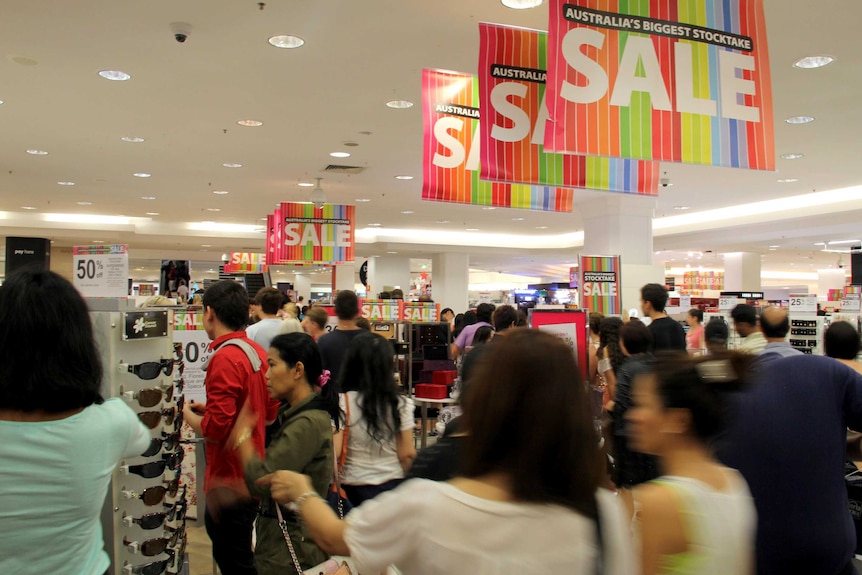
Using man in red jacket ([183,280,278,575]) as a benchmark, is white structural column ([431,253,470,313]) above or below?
above

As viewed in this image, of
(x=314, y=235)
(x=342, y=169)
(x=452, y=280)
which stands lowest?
(x=452, y=280)

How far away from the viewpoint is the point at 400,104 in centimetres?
682

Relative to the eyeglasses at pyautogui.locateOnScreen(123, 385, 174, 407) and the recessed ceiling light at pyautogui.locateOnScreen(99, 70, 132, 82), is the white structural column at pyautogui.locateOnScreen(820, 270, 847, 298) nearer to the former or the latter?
the recessed ceiling light at pyautogui.locateOnScreen(99, 70, 132, 82)

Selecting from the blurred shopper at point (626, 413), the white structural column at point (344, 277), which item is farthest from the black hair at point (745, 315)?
the white structural column at point (344, 277)

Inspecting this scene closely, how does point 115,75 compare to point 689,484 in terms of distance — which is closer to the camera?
point 689,484

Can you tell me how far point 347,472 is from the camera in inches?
122

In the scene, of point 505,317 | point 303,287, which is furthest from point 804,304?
point 303,287

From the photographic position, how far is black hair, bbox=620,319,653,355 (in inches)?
159

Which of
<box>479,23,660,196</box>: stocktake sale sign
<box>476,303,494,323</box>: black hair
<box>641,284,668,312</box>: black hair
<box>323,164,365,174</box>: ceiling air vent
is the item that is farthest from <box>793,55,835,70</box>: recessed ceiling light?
<box>323,164,365,174</box>: ceiling air vent

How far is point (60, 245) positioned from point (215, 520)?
1889cm

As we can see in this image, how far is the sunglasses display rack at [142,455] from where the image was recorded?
284 cm

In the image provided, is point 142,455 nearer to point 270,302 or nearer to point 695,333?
point 270,302

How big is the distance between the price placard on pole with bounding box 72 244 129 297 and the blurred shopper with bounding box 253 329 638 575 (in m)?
2.44

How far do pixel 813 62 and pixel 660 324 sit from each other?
2.47 metres
